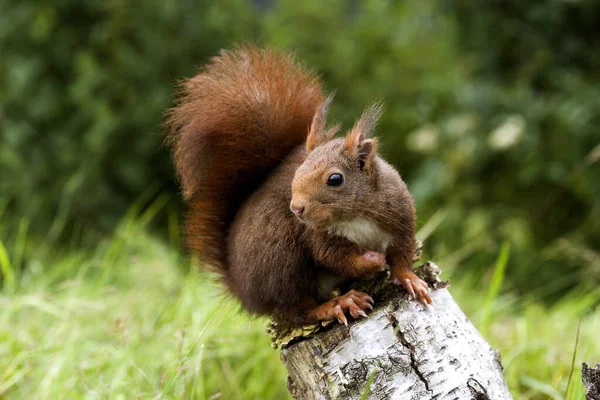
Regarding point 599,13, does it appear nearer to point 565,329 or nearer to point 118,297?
point 565,329

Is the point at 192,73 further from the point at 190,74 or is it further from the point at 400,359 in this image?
the point at 400,359

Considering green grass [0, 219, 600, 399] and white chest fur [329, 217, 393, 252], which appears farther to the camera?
green grass [0, 219, 600, 399]

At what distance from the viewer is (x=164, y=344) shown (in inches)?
83.0

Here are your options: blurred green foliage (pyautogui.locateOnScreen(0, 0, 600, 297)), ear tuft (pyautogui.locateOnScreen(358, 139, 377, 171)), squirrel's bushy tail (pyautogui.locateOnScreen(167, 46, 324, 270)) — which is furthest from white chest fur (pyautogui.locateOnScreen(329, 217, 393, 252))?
blurred green foliage (pyautogui.locateOnScreen(0, 0, 600, 297))

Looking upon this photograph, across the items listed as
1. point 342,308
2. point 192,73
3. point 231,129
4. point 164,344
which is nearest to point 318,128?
point 231,129

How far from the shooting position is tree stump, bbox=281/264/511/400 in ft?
4.46

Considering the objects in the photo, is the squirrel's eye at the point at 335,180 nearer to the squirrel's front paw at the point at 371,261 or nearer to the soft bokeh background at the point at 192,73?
the squirrel's front paw at the point at 371,261

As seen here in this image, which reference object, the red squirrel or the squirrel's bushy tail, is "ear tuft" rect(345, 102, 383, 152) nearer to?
the red squirrel

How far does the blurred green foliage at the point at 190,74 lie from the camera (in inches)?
137

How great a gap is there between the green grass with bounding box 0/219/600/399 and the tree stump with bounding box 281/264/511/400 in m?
0.28

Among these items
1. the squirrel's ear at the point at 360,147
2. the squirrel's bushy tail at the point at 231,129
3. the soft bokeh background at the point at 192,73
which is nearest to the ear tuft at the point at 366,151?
the squirrel's ear at the point at 360,147

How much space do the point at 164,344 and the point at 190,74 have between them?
1.91m

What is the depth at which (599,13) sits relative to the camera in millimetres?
3566

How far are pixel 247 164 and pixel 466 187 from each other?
2319 millimetres
